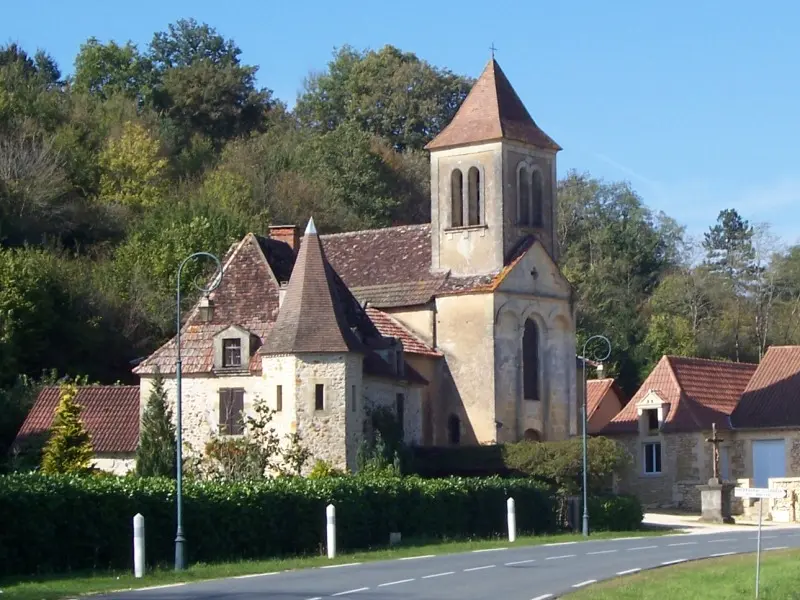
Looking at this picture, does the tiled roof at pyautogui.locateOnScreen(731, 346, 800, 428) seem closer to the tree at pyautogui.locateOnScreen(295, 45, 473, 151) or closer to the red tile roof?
the red tile roof

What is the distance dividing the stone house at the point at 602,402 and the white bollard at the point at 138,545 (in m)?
39.4

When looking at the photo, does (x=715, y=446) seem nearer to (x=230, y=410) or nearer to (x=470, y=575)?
(x=230, y=410)

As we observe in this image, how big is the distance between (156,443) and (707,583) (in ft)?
72.7

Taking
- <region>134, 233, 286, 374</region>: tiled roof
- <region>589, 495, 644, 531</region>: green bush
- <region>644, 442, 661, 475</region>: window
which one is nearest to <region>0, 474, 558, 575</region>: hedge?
<region>589, 495, 644, 531</region>: green bush

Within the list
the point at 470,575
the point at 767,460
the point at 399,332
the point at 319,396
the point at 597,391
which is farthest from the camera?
the point at 597,391

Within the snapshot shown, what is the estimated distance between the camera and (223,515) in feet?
109

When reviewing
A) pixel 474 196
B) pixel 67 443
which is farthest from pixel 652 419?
pixel 67 443

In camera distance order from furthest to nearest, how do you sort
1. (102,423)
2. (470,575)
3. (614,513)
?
1. (102,423)
2. (614,513)
3. (470,575)

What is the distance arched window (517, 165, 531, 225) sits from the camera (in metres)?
57.5

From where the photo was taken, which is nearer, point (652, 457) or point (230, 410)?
point (230, 410)

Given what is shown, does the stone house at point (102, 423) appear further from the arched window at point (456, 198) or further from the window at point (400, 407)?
the arched window at point (456, 198)

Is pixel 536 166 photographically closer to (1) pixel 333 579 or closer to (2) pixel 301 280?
(2) pixel 301 280

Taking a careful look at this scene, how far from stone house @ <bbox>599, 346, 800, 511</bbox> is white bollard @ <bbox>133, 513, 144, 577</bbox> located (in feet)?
111

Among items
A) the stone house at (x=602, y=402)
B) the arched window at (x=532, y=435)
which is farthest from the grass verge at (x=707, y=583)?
the stone house at (x=602, y=402)
